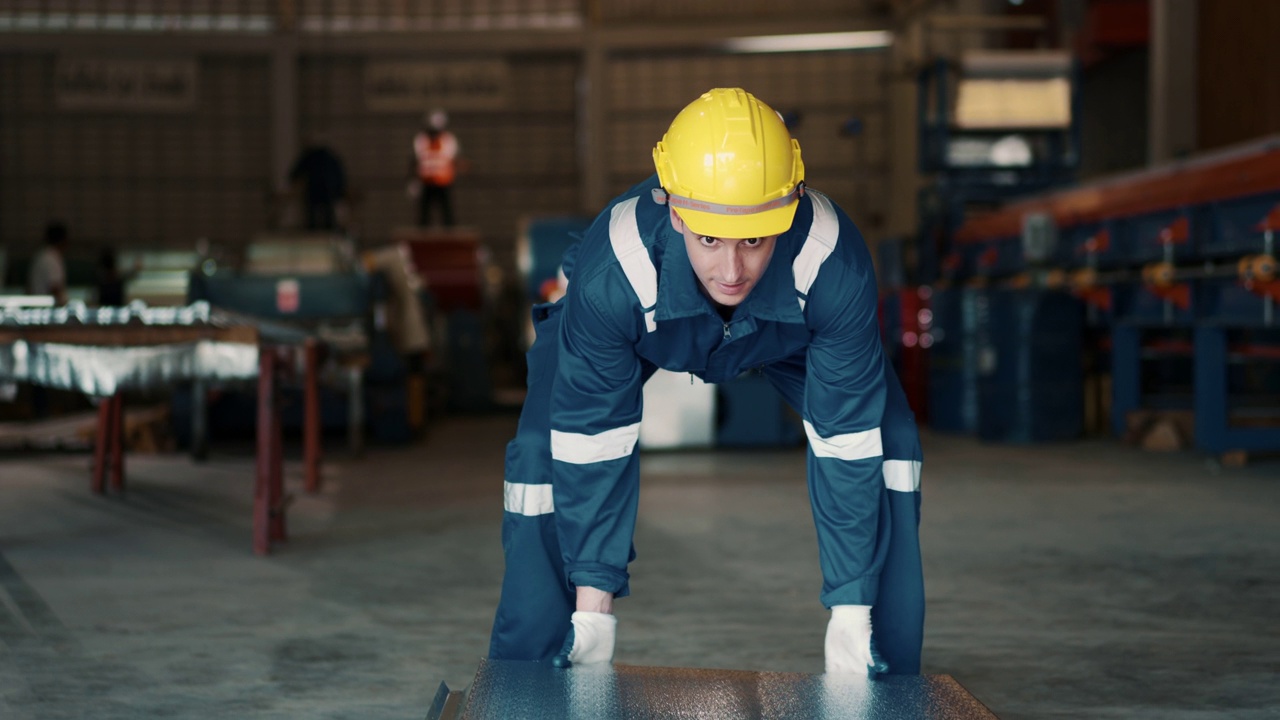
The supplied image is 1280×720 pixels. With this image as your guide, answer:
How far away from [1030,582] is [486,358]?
383 inches

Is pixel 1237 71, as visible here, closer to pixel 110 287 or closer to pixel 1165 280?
pixel 1165 280

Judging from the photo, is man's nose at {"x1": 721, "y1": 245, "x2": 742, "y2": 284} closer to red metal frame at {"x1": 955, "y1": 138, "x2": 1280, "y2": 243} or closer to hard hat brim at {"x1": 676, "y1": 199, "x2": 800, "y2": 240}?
hard hat brim at {"x1": 676, "y1": 199, "x2": 800, "y2": 240}

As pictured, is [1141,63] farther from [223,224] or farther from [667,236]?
[667,236]

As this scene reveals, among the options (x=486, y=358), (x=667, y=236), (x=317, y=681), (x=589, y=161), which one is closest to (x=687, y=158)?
(x=667, y=236)

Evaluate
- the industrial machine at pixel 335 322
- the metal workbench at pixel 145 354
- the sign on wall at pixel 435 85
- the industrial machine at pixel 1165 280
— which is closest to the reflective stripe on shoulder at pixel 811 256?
the metal workbench at pixel 145 354

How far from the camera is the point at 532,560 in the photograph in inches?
115

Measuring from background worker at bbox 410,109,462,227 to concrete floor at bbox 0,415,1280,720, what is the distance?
928 cm

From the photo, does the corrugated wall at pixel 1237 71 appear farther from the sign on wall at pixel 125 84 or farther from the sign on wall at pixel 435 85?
the sign on wall at pixel 125 84

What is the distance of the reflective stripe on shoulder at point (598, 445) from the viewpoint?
261 centimetres

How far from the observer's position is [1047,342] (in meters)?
9.86

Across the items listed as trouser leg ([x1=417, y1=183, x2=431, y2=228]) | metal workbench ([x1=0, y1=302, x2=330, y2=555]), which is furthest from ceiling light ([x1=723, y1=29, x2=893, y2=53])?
metal workbench ([x1=0, y1=302, x2=330, y2=555])

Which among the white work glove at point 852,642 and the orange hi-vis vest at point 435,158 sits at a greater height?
the orange hi-vis vest at point 435,158

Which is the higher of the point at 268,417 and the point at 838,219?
the point at 838,219

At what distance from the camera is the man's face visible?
92.4 inches
